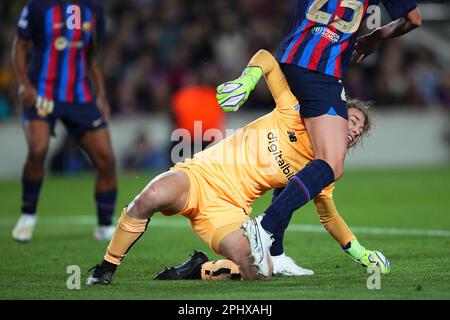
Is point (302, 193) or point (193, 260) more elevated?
point (302, 193)

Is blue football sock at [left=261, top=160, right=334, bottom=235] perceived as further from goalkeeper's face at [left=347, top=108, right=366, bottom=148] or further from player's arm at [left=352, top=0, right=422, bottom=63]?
player's arm at [left=352, top=0, right=422, bottom=63]

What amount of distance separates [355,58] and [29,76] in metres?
3.68

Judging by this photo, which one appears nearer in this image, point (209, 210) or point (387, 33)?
point (209, 210)

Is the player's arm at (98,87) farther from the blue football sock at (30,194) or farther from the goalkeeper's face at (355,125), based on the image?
the goalkeeper's face at (355,125)

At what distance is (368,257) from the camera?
6.51m

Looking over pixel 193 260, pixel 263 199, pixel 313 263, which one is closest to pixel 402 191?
pixel 263 199

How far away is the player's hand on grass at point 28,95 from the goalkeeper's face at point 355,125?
3549 millimetres

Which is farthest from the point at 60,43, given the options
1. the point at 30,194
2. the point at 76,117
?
the point at 30,194

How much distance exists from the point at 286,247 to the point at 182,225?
264 centimetres

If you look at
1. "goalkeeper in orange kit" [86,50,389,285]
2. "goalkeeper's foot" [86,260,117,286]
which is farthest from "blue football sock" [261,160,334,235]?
"goalkeeper's foot" [86,260,117,286]

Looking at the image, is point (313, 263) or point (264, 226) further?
point (313, 263)

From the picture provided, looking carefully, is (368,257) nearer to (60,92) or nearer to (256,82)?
(256,82)
